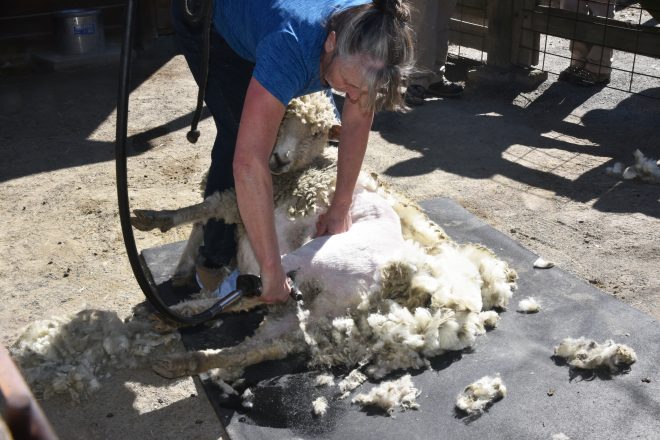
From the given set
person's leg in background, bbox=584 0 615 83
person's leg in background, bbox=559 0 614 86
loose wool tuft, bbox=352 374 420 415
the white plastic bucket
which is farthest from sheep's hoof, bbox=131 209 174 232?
person's leg in background, bbox=584 0 615 83

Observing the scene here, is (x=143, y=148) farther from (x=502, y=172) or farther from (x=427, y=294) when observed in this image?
(x=427, y=294)

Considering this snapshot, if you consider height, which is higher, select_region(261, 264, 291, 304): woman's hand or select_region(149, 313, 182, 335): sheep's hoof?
select_region(261, 264, 291, 304): woman's hand

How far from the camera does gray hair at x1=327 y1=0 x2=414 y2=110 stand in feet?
7.74

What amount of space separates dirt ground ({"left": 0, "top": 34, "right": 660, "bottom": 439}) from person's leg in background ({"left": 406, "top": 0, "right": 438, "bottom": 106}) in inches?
6.7

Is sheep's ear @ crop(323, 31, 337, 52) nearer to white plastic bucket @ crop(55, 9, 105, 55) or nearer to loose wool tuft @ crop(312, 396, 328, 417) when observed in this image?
loose wool tuft @ crop(312, 396, 328, 417)

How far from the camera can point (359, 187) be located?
3.45 metres

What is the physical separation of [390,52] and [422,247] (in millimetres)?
1213

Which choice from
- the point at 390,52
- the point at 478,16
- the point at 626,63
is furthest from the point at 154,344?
the point at 626,63

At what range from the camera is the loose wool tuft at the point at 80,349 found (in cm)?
301

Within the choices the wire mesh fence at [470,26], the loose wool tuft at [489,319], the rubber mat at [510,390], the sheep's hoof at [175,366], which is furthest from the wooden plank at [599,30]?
the sheep's hoof at [175,366]

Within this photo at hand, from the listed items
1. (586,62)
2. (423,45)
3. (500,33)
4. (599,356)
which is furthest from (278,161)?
(586,62)

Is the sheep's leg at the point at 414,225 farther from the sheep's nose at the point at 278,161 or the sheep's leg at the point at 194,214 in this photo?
the sheep's leg at the point at 194,214

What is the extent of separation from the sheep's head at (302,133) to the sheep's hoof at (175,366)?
0.96 metres

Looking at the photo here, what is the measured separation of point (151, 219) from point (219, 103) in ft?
1.89
